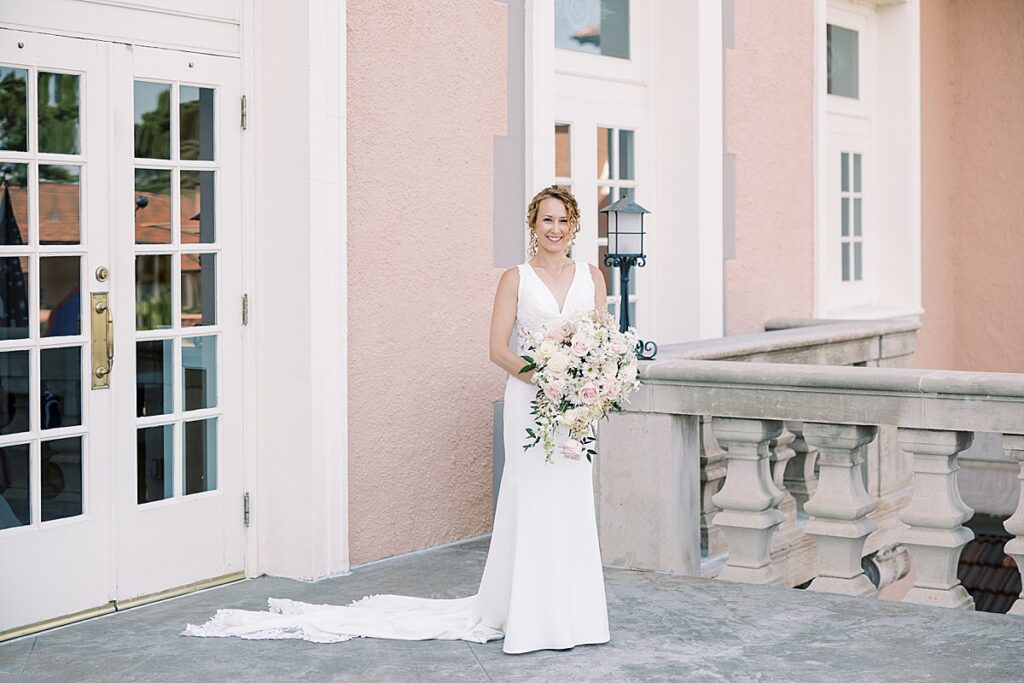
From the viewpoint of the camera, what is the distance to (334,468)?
5.54 m

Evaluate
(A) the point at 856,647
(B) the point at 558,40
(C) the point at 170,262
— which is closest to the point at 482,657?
(A) the point at 856,647

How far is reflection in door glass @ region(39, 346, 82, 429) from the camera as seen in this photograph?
15.8 ft

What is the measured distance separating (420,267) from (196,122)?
1.13 meters

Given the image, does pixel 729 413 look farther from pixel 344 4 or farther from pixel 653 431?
pixel 344 4

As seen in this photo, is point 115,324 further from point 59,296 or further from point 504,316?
point 504,316

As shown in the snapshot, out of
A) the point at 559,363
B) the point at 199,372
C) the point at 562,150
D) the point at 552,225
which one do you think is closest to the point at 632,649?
the point at 559,363

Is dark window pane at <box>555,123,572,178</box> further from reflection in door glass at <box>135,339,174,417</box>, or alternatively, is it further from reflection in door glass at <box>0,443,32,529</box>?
reflection in door glass at <box>0,443,32,529</box>

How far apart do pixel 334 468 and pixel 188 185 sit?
121cm

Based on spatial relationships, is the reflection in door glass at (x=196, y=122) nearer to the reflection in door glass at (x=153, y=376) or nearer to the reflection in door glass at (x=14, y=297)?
the reflection in door glass at (x=153, y=376)

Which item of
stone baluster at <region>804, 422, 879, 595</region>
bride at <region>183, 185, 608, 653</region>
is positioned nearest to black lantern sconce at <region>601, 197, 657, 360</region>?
stone baluster at <region>804, 422, 879, 595</region>

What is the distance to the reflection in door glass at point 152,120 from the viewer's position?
202 inches

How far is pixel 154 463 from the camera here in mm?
5230

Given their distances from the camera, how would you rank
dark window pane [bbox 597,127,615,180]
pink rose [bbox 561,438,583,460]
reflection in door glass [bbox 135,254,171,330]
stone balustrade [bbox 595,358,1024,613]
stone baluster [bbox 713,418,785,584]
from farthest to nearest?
dark window pane [bbox 597,127,615,180] → stone baluster [bbox 713,418,785,584] → reflection in door glass [bbox 135,254,171,330] → stone balustrade [bbox 595,358,1024,613] → pink rose [bbox 561,438,583,460]

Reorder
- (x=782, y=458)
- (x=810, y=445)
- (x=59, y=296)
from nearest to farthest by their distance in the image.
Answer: (x=59, y=296) < (x=810, y=445) < (x=782, y=458)
